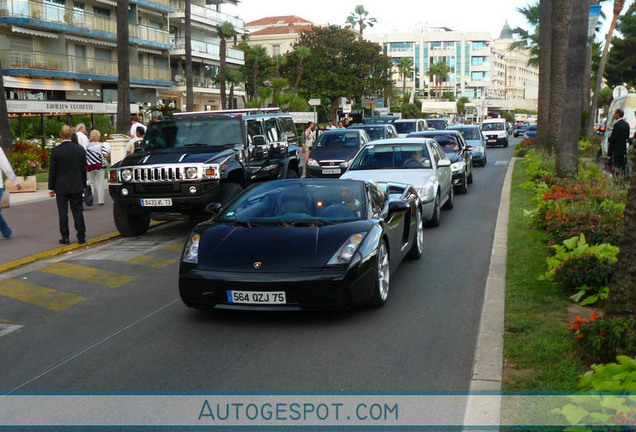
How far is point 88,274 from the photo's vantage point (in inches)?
375

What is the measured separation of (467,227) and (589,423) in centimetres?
913

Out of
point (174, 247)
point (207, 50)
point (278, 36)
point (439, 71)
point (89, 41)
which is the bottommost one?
point (174, 247)

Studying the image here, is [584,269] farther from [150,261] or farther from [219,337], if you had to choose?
[150,261]

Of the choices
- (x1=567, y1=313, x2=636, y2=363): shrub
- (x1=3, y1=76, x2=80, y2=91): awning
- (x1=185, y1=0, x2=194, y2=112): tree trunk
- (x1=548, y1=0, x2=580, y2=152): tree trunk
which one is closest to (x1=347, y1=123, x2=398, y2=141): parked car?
(x1=548, y1=0, x2=580, y2=152): tree trunk

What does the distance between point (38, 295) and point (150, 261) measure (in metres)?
2.21

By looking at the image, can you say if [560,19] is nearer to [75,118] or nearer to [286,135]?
[286,135]

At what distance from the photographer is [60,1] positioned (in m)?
42.5

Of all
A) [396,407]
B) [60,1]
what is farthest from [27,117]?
[396,407]

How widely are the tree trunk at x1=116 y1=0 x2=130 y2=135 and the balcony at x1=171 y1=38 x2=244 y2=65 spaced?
1141 inches

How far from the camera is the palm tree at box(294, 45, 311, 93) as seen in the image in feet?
208

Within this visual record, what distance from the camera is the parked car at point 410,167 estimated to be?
12.7m

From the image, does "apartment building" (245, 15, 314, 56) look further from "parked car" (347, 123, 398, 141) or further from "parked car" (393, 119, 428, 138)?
"parked car" (347, 123, 398, 141)

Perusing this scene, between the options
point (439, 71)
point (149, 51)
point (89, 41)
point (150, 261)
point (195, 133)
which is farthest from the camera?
point (439, 71)

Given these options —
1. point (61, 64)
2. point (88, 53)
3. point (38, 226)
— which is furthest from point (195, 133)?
point (88, 53)
